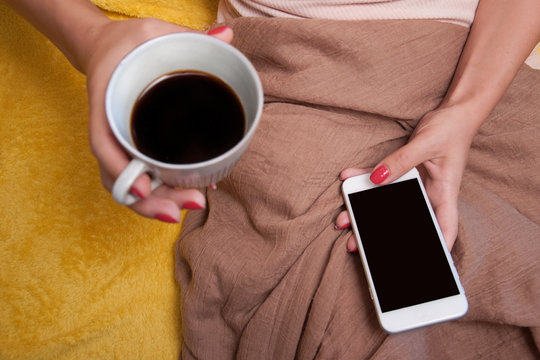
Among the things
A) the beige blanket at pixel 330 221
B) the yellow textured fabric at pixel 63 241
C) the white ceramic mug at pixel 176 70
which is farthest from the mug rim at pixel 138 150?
the yellow textured fabric at pixel 63 241

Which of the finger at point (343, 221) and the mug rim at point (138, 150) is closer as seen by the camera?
the mug rim at point (138, 150)

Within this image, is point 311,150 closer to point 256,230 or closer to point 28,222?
point 256,230

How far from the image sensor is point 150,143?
0.47 m

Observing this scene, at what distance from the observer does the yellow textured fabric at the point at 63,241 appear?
71 centimetres

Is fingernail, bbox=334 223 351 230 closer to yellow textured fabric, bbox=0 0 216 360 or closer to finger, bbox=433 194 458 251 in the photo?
finger, bbox=433 194 458 251

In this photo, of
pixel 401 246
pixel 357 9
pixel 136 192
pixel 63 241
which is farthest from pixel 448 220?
pixel 63 241

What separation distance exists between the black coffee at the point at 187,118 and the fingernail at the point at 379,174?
284 millimetres

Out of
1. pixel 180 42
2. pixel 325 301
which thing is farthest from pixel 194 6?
pixel 325 301

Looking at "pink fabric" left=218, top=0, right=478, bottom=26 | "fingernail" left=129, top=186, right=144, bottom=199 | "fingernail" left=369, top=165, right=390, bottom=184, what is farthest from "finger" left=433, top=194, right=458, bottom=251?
"fingernail" left=129, top=186, right=144, bottom=199

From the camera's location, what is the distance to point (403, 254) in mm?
665

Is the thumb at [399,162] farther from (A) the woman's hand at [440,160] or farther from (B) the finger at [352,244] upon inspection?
(B) the finger at [352,244]

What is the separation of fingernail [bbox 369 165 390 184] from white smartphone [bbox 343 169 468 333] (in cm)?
2

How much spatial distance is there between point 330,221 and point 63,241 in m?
0.51

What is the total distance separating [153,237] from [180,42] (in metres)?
0.44
